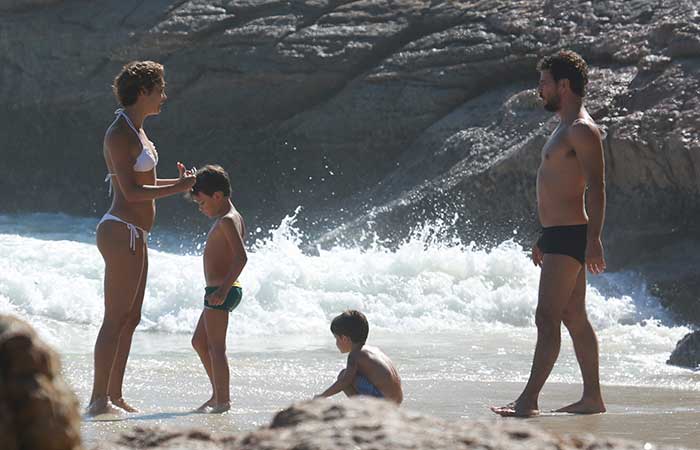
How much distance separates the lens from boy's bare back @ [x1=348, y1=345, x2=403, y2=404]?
6.16 meters

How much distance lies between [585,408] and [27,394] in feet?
13.9

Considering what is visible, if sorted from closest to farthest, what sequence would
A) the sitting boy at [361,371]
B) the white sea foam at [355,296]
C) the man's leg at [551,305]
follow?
the sitting boy at [361,371], the man's leg at [551,305], the white sea foam at [355,296]

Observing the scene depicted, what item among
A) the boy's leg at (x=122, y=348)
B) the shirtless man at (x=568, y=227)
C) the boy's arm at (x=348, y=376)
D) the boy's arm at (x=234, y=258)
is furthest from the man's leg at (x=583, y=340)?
the boy's leg at (x=122, y=348)

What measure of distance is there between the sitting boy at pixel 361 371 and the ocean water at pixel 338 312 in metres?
0.42

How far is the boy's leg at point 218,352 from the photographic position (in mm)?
6648

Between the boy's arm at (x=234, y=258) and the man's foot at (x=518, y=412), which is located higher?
the boy's arm at (x=234, y=258)

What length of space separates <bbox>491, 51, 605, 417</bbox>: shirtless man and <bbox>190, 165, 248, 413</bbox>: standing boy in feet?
4.53

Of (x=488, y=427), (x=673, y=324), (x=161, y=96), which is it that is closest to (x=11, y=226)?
(x=673, y=324)

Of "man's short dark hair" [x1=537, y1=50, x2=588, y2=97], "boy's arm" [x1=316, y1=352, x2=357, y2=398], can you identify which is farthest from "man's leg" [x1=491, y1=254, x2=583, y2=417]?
"man's short dark hair" [x1=537, y1=50, x2=588, y2=97]

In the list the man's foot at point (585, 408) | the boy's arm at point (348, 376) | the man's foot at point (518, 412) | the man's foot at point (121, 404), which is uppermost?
the boy's arm at point (348, 376)

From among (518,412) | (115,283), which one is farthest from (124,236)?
(518,412)

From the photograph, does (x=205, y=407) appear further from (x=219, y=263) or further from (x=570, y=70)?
(x=570, y=70)

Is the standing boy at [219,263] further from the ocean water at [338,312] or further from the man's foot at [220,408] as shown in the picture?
the ocean water at [338,312]

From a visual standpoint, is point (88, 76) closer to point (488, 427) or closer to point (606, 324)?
point (606, 324)
